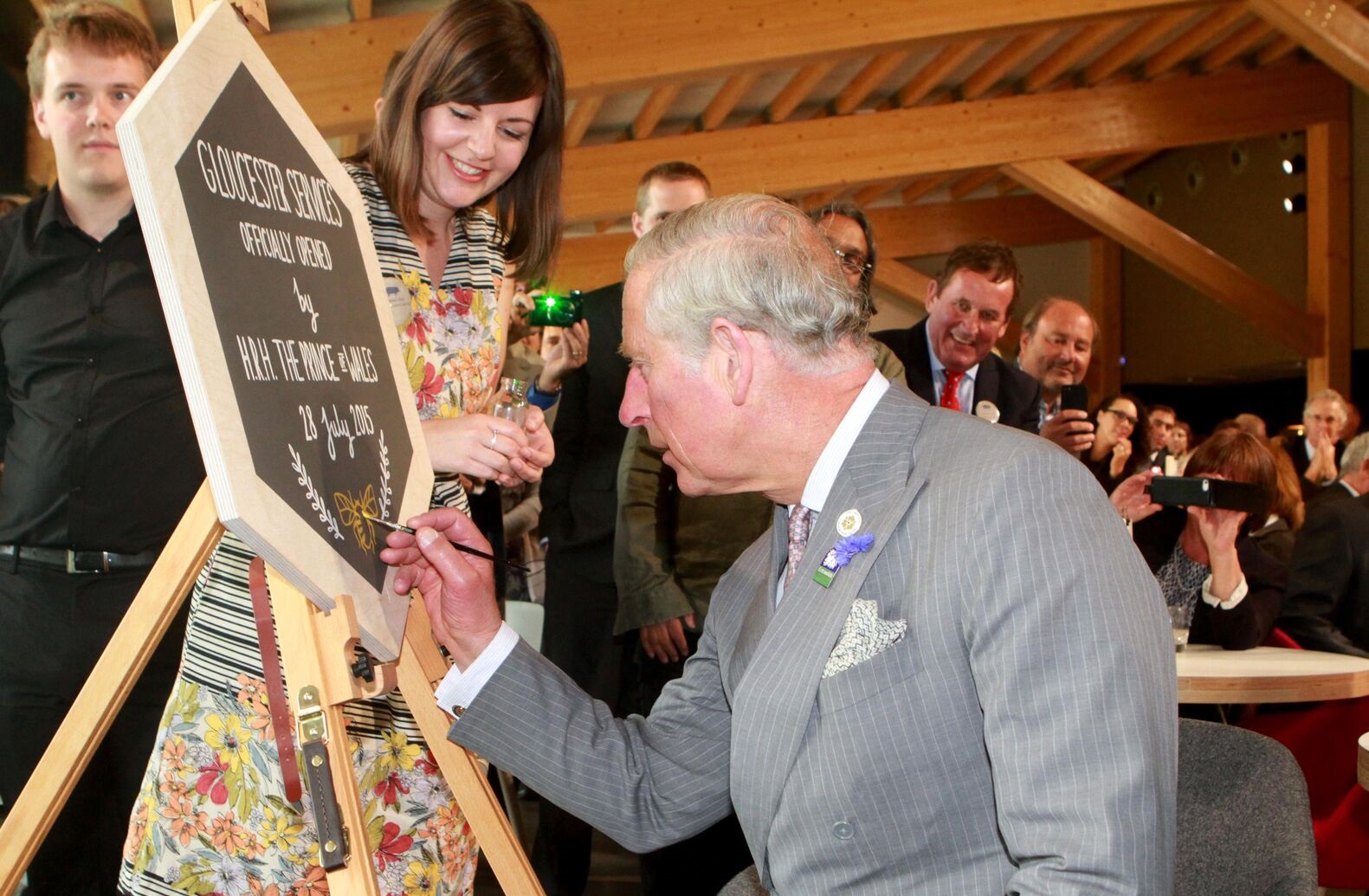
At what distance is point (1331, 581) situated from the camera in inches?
147

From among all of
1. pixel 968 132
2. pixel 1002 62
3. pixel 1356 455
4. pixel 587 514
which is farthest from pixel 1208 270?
pixel 587 514

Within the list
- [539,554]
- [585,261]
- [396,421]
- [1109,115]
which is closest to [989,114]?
[1109,115]

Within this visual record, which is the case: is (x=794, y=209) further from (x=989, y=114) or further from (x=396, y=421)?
(x=989, y=114)

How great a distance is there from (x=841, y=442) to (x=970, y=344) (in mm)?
2159

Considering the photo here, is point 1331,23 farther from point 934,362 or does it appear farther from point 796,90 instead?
point 934,362

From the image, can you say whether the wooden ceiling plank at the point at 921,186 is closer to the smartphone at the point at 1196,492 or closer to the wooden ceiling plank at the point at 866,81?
the wooden ceiling plank at the point at 866,81

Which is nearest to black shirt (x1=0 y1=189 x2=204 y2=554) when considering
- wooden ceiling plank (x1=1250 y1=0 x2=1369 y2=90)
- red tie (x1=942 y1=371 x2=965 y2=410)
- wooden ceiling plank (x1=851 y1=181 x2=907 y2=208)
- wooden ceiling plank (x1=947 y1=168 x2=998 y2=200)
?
red tie (x1=942 y1=371 x2=965 y2=410)

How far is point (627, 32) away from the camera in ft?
22.0

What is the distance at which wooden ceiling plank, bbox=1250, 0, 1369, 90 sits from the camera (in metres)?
7.65

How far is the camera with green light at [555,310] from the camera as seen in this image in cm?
310

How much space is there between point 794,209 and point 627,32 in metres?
5.71

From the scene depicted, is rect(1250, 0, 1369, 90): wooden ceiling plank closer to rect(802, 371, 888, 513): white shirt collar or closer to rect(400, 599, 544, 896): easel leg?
rect(802, 371, 888, 513): white shirt collar

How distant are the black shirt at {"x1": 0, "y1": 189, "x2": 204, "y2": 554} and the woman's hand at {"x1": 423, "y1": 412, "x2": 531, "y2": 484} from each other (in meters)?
0.69

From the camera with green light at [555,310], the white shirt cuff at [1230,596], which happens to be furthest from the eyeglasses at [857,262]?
the white shirt cuff at [1230,596]
